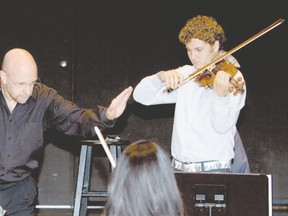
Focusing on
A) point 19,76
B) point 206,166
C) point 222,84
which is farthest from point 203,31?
point 19,76

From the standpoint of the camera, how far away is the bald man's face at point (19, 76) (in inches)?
124

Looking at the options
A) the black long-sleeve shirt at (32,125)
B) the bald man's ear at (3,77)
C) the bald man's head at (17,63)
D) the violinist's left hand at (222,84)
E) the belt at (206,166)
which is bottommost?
the belt at (206,166)

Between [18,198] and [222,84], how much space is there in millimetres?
1173

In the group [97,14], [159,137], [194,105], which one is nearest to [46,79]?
[97,14]

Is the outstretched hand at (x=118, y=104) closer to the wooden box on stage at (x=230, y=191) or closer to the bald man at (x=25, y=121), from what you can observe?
the bald man at (x=25, y=121)

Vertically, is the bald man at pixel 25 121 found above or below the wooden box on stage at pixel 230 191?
above

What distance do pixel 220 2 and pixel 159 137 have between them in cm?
121

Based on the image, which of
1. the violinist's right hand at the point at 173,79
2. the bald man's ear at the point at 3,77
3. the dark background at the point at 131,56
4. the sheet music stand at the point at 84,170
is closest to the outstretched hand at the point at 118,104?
the violinist's right hand at the point at 173,79

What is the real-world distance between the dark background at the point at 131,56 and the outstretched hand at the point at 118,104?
6.86 feet

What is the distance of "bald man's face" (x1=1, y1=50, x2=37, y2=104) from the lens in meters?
3.14

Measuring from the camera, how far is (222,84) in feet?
9.89

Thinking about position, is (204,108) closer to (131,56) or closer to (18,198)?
(18,198)

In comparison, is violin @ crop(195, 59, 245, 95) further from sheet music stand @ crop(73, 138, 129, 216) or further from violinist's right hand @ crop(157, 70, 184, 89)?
sheet music stand @ crop(73, 138, 129, 216)

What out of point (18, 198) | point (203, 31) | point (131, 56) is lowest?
point (18, 198)
